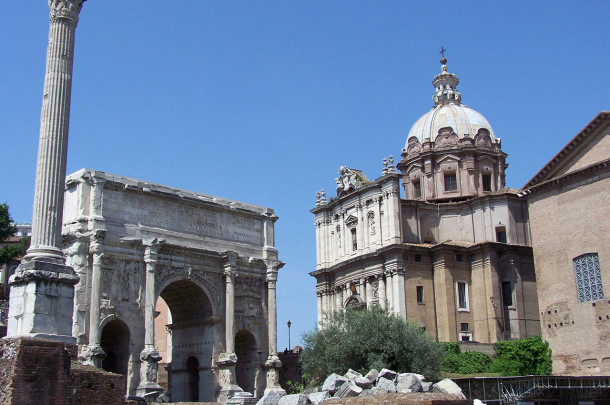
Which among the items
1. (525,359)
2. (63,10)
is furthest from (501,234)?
(63,10)

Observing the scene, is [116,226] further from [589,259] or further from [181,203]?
[589,259]

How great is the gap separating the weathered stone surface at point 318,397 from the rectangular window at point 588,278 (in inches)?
912

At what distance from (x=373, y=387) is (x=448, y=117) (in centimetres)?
4069

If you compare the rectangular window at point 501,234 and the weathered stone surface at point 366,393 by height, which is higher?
the rectangular window at point 501,234

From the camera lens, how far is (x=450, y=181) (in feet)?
183

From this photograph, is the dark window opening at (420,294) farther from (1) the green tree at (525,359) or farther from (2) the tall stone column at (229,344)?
(2) the tall stone column at (229,344)

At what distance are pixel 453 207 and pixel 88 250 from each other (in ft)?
91.2

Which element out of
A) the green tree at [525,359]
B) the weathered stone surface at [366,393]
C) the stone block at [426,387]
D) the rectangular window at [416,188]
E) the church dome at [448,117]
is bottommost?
the weathered stone surface at [366,393]

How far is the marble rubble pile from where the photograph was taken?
63.6 feet

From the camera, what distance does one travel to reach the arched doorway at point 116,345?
34312mm

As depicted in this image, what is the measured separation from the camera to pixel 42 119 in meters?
19.2

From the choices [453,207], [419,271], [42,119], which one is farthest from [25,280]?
[453,207]

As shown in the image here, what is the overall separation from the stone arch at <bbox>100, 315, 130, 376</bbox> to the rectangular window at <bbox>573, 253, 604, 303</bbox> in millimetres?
23896

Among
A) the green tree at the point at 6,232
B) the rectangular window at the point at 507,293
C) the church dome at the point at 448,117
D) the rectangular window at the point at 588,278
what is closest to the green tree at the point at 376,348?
the rectangular window at the point at 588,278
